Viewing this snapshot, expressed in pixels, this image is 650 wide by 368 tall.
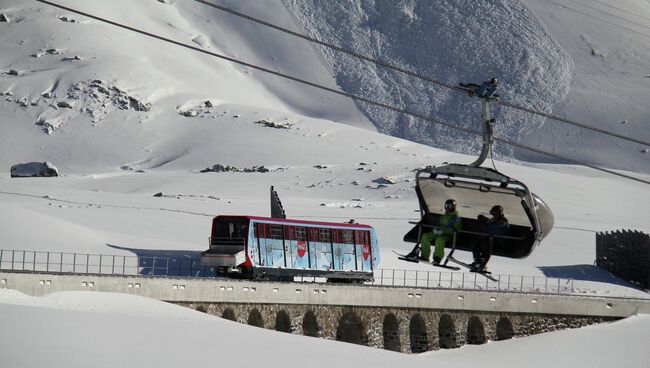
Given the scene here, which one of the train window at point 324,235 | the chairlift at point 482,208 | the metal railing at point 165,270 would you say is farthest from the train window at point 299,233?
the chairlift at point 482,208

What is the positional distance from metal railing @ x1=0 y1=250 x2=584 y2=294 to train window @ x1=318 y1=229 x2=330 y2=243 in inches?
76.8

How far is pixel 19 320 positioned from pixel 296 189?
112 metres

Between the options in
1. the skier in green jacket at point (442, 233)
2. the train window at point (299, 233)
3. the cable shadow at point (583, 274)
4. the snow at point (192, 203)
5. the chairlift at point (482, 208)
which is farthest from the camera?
the cable shadow at point (583, 274)

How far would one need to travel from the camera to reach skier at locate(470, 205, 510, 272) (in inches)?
1294

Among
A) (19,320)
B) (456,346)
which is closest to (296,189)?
(456,346)

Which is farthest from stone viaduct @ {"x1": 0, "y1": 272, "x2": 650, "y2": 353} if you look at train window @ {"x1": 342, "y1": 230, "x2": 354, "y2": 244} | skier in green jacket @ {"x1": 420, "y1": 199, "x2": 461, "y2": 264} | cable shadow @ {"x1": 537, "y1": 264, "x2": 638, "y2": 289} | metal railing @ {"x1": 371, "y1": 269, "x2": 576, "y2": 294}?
skier in green jacket @ {"x1": 420, "y1": 199, "x2": 461, "y2": 264}

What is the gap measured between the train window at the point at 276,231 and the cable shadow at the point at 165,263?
5.65 meters

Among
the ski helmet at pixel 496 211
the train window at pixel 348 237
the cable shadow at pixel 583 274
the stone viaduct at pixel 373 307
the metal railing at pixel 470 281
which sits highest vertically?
the ski helmet at pixel 496 211

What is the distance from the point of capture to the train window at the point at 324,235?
67875mm

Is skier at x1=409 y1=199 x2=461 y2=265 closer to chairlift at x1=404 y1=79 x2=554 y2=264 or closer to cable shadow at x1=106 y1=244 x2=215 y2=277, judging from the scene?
chairlift at x1=404 y1=79 x2=554 y2=264

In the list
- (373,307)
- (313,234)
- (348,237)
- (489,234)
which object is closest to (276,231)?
(313,234)

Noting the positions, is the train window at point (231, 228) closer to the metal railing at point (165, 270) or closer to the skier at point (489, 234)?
the metal railing at point (165, 270)

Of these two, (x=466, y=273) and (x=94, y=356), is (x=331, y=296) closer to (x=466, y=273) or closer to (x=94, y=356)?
(x=466, y=273)

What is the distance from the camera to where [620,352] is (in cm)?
6706
